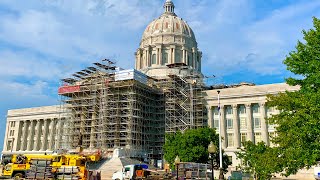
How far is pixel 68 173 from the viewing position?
3338 centimetres

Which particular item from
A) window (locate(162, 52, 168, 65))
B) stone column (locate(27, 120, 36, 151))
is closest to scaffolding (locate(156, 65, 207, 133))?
window (locate(162, 52, 168, 65))

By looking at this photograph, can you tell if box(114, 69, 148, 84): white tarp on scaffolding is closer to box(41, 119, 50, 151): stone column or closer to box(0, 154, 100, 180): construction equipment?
box(0, 154, 100, 180): construction equipment

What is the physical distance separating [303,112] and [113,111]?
45969 mm

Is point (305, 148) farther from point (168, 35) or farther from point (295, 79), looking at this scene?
point (168, 35)

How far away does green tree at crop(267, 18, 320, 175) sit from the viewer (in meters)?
18.9

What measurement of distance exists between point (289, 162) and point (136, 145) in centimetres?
4298

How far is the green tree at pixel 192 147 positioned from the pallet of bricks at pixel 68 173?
54.2 ft

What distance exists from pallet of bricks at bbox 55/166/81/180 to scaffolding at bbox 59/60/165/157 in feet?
80.4

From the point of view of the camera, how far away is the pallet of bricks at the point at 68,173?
1229 inches

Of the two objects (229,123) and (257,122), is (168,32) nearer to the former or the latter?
(229,123)

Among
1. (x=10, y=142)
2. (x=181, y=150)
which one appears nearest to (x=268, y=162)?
(x=181, y=150)

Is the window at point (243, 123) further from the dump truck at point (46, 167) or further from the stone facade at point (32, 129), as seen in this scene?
the stone facade at point (32, 129)

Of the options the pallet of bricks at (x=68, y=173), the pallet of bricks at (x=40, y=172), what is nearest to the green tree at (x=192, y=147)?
the pallet of bricks at (x=68, y=173)

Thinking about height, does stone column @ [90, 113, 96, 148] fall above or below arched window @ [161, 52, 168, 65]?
below
